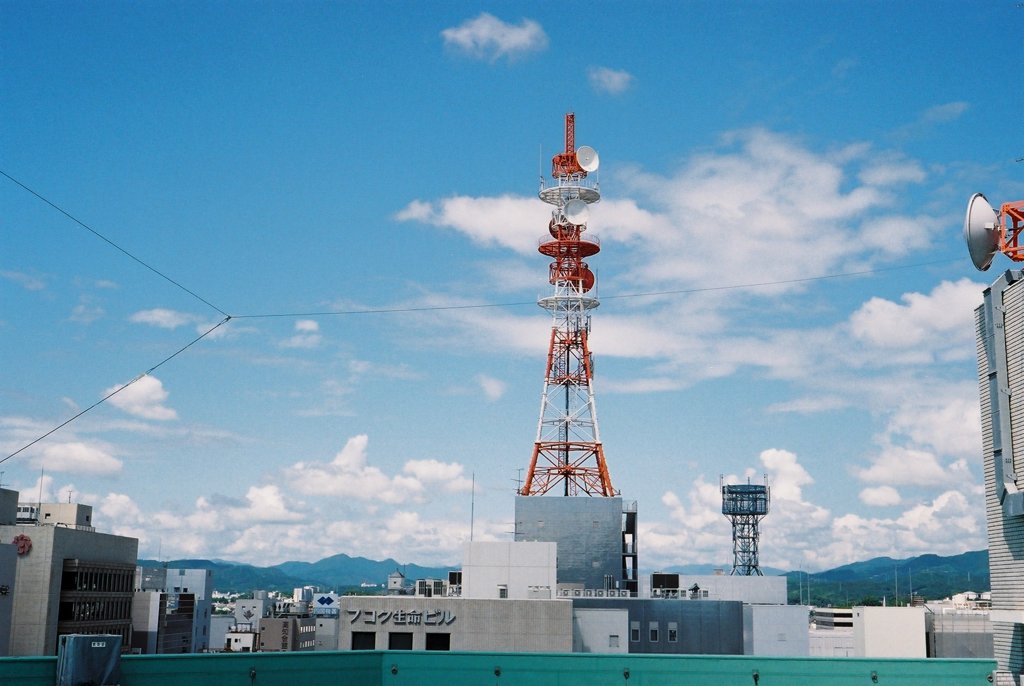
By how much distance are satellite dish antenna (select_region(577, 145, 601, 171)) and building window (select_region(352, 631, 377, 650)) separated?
1123 inches

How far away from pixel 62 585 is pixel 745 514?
6182 centimetres

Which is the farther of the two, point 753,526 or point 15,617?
point 753,526

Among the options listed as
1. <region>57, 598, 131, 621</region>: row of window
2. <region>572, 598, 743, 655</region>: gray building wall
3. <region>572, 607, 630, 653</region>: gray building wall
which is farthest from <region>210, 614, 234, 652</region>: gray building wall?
<region>572, 607, 630, 653</region>: gray building wall

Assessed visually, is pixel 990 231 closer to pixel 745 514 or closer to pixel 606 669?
pixel 606 669

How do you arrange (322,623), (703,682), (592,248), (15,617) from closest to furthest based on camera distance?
1. (703,682)
2. (592,248)
3. (15,617)
4. (322,623)

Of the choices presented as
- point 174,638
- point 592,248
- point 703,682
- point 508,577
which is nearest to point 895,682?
point 703,682

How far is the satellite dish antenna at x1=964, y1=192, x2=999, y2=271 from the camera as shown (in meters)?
22.0

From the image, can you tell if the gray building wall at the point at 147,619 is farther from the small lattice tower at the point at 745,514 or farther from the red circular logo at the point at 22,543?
the small lattice tower at the point at 745,514

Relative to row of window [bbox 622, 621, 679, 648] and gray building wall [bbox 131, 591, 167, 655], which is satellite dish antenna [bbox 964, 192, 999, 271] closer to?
row of window [bbox 622, 621, 679, 648]

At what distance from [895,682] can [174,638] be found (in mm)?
97746

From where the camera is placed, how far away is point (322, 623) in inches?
4537

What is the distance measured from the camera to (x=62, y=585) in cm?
7838

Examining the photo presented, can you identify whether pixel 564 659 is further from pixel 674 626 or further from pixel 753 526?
pixel 753 526

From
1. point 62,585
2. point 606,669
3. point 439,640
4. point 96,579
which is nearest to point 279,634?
point 96,579
